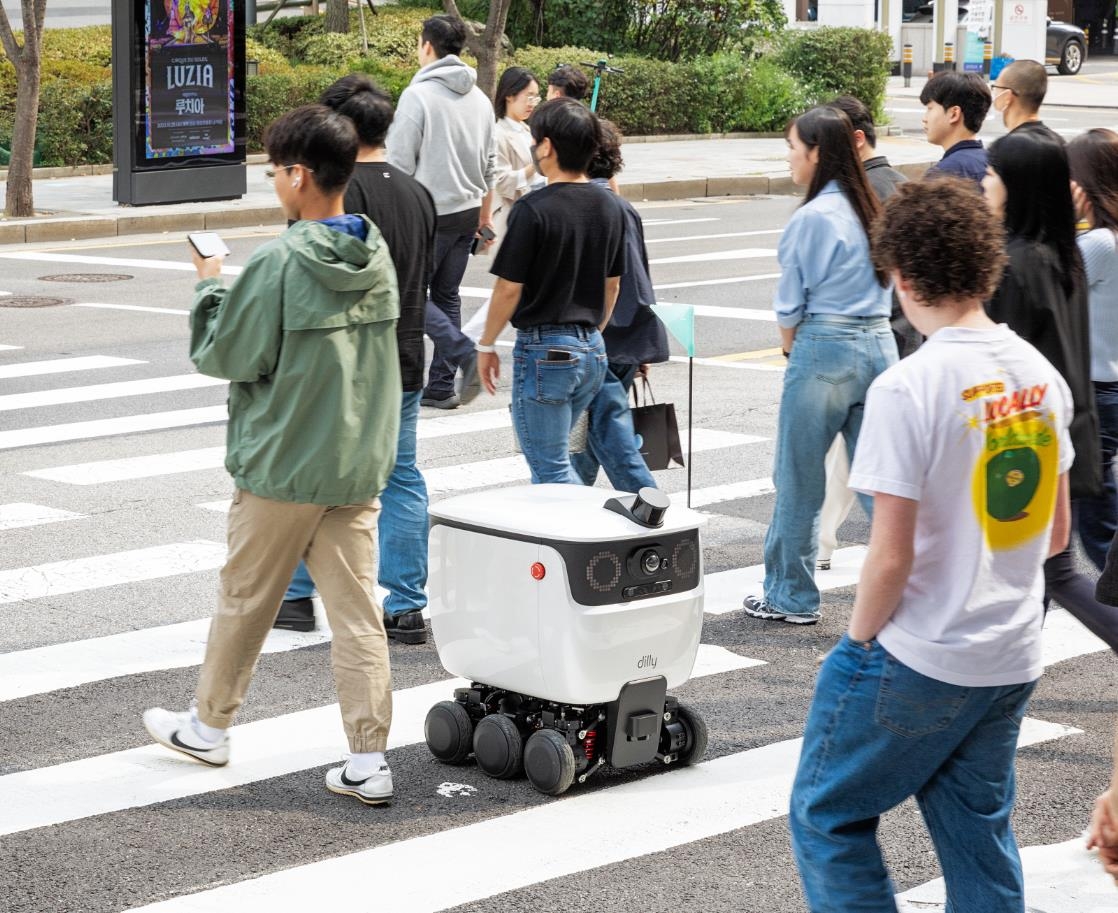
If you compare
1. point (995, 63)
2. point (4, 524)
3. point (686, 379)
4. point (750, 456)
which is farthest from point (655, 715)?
point (995, 63)

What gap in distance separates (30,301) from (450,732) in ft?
32.9

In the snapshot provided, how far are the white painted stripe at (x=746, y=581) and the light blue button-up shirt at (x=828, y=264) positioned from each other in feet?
4.01

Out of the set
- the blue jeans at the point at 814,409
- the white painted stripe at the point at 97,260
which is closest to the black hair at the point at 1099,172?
the blue jeans at the point at 814,409

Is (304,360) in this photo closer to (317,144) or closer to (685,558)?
(317,144)

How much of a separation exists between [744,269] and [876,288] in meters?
10.5

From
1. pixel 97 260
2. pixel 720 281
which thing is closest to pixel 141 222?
pixel 97 260

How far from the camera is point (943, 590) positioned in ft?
10.8

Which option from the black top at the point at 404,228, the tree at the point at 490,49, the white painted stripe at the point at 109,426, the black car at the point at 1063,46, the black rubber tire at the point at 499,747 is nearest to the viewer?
the black rubber tire at the point at 499,747

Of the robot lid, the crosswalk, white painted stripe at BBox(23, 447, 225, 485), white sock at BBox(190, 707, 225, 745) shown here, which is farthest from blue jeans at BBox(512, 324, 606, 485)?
white painted stripe at BBox(23, 447, 225, 485)

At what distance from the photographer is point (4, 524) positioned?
8.00 metres

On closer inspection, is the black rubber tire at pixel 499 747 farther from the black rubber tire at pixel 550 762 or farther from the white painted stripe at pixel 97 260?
the white painted stripe at pixel 97 260

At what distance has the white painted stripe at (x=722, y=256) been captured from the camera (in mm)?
17156

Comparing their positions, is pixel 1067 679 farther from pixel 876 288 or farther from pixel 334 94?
pixel 334 94

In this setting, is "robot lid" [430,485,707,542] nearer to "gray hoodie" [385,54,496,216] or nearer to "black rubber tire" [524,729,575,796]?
"black rubber tire" [524,729,575,796]
